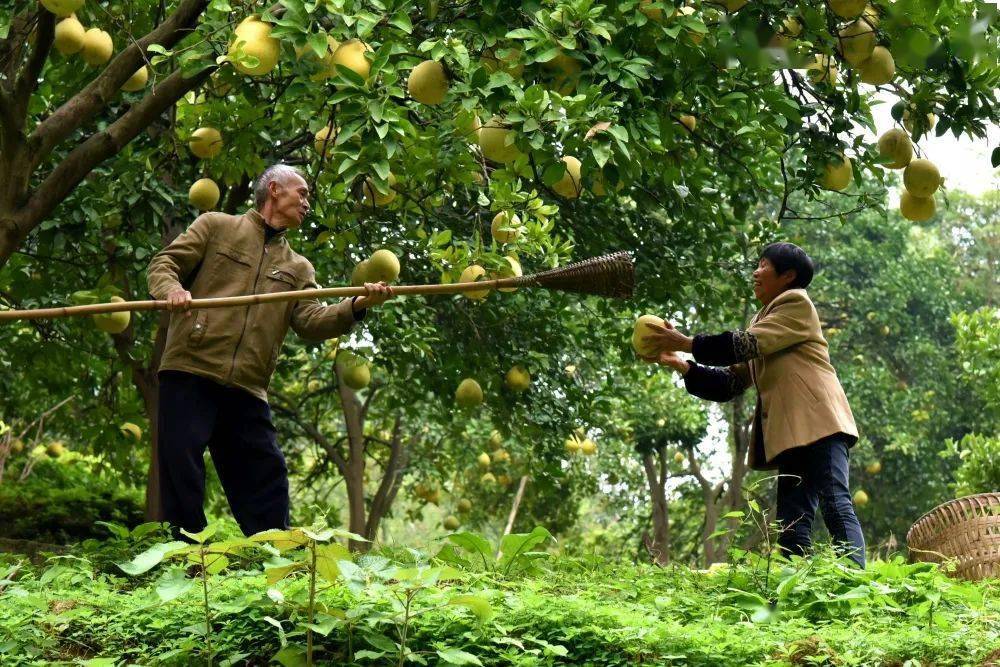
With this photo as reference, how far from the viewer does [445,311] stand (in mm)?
8250

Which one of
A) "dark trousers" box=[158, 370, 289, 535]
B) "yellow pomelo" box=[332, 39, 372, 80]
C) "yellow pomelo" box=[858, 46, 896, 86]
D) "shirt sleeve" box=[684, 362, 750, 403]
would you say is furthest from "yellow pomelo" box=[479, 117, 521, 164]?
"yellow pomelo" box=[858, 46, 896, 86]

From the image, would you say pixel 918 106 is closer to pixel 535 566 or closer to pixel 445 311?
pixel 535 566

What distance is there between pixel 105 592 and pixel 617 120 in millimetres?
2357

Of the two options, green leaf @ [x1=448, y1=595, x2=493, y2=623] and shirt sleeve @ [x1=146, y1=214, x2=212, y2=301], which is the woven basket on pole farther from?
green leaf @ [x1=448, y1=595, x2=493, y2=623]

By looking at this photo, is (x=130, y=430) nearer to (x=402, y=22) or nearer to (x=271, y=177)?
(x=271, y=177)

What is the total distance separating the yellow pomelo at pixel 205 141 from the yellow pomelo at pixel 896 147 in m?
3.27

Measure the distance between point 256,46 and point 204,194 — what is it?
6.98ft

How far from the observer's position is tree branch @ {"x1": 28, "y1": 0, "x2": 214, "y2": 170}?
5.50 m

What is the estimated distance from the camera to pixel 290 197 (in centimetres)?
497

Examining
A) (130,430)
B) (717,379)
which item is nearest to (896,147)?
(717,379)

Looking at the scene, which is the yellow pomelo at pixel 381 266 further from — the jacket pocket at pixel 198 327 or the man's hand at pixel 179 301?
the man's hand at pixel 179 301

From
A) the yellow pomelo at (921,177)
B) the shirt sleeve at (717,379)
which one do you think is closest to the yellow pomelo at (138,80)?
the shirt sleeve at (717,379)

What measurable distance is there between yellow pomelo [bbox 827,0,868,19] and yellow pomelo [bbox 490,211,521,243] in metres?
1.78

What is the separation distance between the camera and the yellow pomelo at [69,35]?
5.70 meters
